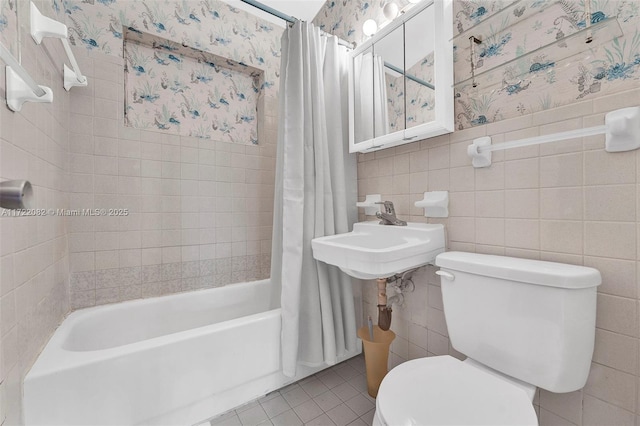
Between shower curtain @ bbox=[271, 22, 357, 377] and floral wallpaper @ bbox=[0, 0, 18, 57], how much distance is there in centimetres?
99

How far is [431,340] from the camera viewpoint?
4.46 feet

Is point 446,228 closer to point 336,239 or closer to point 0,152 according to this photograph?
point 336,239

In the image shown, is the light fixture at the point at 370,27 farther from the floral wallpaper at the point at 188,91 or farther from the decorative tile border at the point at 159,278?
the decorative tile border at the point at 159,278

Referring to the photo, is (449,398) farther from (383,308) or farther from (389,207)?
(389,207)

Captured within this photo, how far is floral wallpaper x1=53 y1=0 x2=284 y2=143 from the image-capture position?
5.09 feet

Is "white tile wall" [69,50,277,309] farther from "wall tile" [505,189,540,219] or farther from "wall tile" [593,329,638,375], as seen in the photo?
"wall tile" [593,329,638,375]

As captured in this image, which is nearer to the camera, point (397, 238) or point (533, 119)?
point (533, 119)

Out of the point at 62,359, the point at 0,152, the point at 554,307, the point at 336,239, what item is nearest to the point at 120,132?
the point at 0,152

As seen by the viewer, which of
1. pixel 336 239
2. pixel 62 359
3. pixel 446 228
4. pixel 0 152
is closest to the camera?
pixel 0 152

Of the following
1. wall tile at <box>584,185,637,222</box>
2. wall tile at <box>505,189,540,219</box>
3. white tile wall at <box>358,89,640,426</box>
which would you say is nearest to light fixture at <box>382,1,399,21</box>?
white tile wall at <box>358,89,640,426</box>

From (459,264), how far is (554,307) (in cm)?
29

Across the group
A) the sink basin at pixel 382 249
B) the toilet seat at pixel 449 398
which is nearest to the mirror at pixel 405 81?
the sink basin at pixel 382 249

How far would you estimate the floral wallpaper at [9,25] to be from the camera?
78 cm

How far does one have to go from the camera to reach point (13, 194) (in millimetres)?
487
